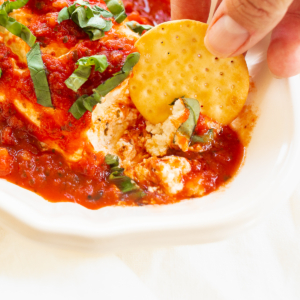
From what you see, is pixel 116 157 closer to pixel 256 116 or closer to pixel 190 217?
pixel 190 217

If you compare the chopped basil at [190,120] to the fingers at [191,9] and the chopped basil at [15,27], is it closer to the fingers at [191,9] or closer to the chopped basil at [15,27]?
the fingers at [191,9]

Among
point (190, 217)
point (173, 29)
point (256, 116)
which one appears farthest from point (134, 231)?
point (173, 29)

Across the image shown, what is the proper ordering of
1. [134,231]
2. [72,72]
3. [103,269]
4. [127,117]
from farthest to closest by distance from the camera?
[127,117]
[103,269]
[72,72]
[134,231]

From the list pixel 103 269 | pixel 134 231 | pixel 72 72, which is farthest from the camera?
pixel 103 269

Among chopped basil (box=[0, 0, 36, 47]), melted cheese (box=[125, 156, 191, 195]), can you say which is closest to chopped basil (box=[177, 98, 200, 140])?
melted cheese (box=[125, 156, 191, 195])

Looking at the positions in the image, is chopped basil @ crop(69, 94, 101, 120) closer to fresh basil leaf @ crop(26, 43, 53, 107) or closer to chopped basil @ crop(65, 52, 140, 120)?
chopped basil @ crop(65, 52, 140, 120)

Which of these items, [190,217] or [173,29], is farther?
[173,29]

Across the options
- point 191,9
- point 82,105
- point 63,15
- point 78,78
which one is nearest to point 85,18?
point 63,15
